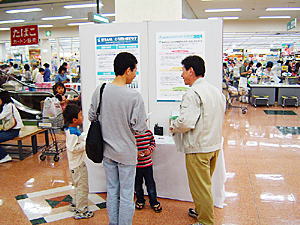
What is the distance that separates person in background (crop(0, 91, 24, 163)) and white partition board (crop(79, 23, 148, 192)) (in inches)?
77.2

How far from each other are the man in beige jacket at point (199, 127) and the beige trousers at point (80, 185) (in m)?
1.11

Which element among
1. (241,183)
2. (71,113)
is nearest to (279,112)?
(241,183)

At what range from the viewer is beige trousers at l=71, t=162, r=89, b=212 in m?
3.23

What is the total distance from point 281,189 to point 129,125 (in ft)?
8.18

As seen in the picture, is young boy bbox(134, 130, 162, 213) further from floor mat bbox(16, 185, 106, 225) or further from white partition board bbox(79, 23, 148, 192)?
white partition board bbox(79, 23, 148, 192)

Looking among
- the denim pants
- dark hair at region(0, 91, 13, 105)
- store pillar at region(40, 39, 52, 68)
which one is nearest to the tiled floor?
the denim pants

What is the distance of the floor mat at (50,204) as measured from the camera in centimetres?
331

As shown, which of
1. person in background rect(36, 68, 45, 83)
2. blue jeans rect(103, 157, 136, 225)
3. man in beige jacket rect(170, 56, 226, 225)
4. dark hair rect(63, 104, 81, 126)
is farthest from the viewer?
person in background rect(36, 68, 45, 83)

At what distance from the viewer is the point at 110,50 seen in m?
3.62

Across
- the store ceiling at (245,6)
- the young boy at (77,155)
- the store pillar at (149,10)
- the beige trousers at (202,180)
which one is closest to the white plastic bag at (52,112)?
the store pillar at (149,10)

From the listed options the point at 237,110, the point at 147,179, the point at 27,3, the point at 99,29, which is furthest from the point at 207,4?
the point at 147,179

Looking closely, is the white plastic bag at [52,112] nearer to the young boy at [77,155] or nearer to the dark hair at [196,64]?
the young boy at [77,155]

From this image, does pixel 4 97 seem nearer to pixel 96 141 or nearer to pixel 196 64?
pixel 96 141

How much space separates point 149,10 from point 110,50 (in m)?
0.90
